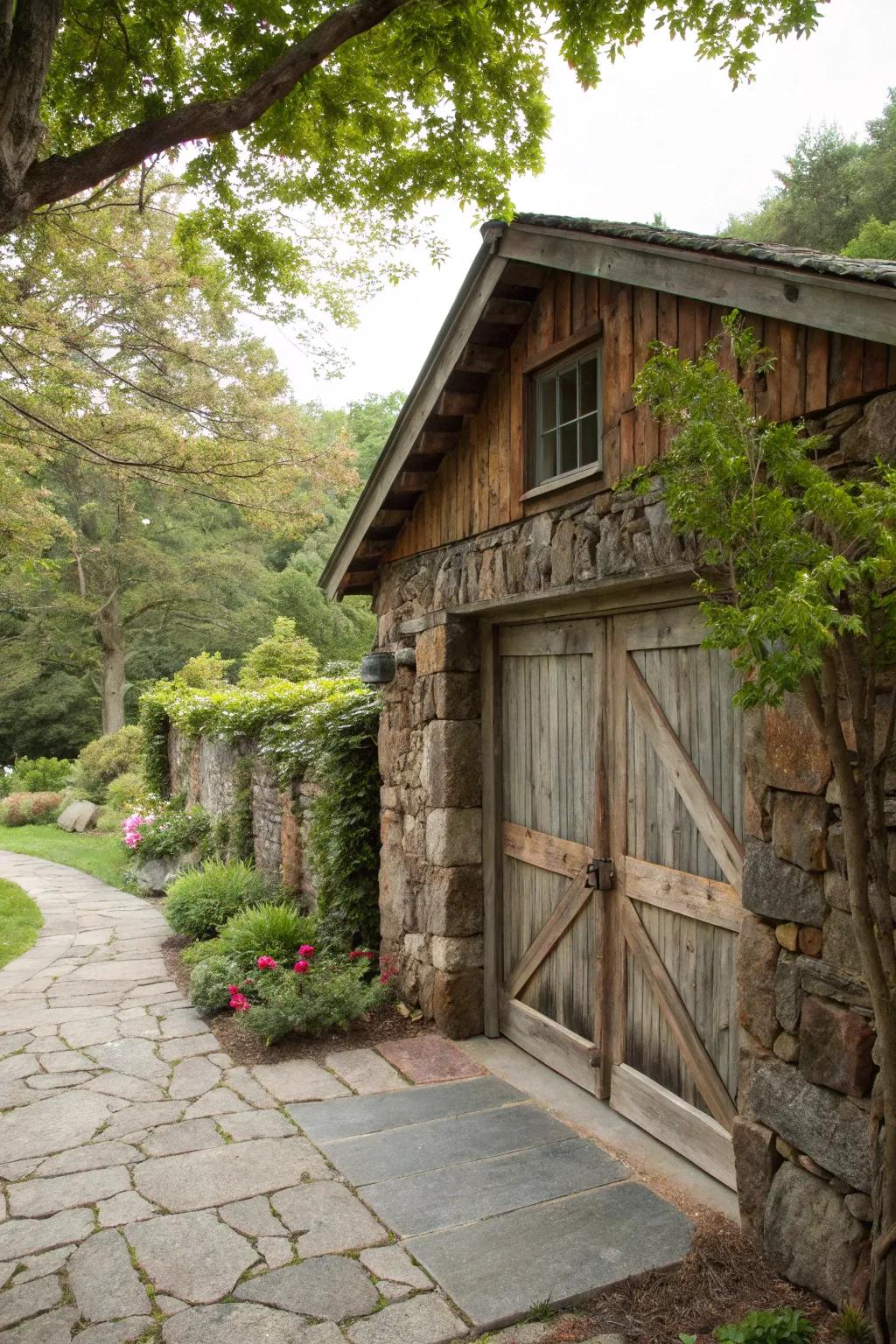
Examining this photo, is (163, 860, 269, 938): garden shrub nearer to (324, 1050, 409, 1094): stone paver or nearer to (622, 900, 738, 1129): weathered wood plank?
(324, 1050, 409, 1094): stone paver

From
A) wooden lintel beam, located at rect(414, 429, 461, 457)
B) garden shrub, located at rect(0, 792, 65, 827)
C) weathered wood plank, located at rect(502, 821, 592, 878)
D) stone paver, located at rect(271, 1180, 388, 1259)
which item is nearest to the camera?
stone paver, located at rect(271, 1180, 388, 1259)

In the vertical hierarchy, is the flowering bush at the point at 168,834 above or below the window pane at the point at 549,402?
below

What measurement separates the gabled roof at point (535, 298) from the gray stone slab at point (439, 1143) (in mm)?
3866

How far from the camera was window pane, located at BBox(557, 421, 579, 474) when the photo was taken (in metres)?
4.82

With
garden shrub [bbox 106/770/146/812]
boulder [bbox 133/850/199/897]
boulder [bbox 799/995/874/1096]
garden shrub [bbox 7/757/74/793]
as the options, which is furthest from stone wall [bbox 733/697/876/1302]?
garden shrub [bbox 7/757/74/793]

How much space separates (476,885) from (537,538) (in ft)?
7.79

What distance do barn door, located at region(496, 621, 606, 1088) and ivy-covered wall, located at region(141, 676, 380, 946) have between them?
1.53 m

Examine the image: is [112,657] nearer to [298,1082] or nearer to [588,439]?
[298,1082]

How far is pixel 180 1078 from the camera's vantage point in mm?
5246

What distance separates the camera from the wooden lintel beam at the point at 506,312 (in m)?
5.10

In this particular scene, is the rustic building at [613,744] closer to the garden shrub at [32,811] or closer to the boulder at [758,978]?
the boulder at [758,978]

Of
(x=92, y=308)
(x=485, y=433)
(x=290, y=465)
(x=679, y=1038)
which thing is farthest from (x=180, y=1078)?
(x=92, y=308)

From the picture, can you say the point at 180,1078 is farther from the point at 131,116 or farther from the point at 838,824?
the point at 131,116

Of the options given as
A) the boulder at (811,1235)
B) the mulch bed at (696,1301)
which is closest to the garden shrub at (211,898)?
the mulch bed at (696,1301)
